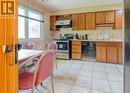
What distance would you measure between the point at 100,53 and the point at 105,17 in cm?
142

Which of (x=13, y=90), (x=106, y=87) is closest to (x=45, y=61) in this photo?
(x=13, y=90)

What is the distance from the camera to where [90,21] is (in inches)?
219

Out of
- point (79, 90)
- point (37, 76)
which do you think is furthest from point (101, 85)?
point (37, 76)

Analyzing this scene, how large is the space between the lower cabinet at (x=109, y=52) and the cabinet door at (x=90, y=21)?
0.78 metres

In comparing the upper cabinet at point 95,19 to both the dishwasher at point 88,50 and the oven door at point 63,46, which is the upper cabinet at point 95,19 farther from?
the oven door at point 63,46

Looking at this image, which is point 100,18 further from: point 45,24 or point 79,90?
point 79,90

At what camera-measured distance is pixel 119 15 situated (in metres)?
5.14

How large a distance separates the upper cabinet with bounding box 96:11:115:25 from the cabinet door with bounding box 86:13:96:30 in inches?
6.2

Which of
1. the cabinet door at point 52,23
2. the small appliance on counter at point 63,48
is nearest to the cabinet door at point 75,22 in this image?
the small appliance on counter at point 63,48

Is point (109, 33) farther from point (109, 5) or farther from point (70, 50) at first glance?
point (70, 50)

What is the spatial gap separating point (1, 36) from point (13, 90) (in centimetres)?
40

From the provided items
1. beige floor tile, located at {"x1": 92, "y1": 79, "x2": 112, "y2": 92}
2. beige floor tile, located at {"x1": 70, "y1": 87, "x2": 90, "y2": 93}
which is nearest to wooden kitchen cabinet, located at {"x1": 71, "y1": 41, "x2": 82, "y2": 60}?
beige floor tile, located at {"x1": 92, "y1": 79, "x2": 112, "y2": 92}

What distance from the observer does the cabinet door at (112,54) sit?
4.95 m

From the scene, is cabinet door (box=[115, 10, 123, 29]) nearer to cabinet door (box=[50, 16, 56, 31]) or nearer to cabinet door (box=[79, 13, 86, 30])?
cabinet door (box=[79, 13, 86, 30])
